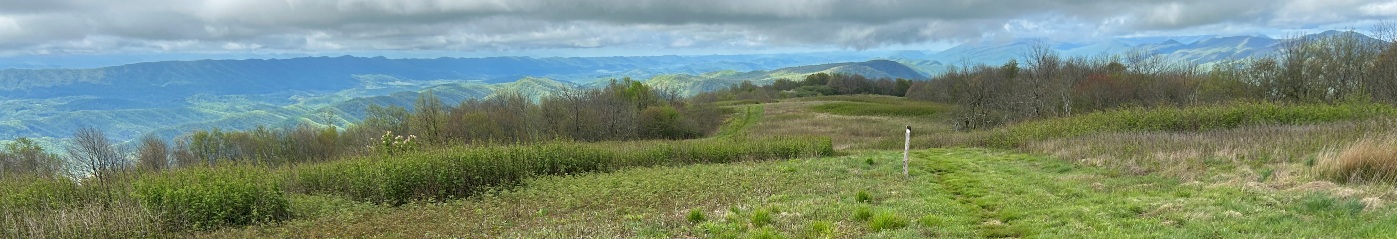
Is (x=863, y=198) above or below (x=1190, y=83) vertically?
below

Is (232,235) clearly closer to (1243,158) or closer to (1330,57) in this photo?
(1243,158)

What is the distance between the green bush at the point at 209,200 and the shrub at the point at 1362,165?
23.3m

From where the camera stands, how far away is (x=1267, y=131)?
22.2 m

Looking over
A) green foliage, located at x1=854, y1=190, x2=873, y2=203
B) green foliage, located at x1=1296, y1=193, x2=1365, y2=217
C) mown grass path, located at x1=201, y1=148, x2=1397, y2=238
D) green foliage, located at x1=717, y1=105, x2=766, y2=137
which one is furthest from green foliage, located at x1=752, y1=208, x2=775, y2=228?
green foliage, located at x1=717, y1=105, x2=766, y2=137

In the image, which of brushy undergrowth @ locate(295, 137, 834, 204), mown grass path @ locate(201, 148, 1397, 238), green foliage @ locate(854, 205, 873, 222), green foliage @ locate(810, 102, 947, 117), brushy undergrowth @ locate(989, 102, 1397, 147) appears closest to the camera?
mown grass path @ locate(201, 148, 1397, 238)

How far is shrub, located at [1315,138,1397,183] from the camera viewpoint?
1099 centimetres

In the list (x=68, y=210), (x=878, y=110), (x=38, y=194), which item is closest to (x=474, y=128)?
(x=38, y=194)

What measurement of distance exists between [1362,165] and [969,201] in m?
6.66

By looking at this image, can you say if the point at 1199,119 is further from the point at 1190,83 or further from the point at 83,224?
the point at 83,224

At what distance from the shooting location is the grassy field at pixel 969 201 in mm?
9273

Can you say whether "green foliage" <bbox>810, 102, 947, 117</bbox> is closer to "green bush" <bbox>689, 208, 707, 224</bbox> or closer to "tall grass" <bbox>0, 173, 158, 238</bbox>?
"green bush" <bbox>689, 208, 707, 224</bbox>

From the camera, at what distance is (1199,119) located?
31203 mm

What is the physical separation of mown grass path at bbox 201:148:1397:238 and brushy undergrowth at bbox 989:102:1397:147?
515 inches

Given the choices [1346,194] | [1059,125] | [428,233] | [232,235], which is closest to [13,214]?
[232,235]
